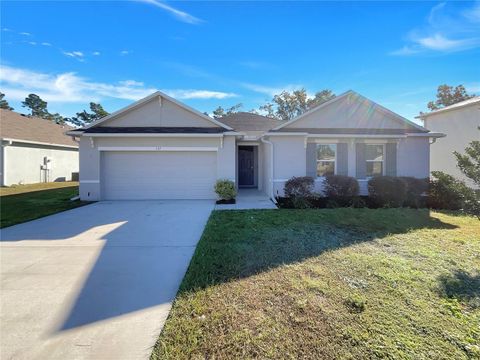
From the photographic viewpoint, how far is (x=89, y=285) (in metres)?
3.55

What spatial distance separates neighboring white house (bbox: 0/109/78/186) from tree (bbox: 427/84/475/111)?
40.2m

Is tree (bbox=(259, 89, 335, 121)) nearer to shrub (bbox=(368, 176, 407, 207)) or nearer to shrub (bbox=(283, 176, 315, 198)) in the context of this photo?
shrub (bbox=(368, 176, 407, 207))

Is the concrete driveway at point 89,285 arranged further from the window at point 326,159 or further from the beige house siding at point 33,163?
the beige house siding at point 33,163

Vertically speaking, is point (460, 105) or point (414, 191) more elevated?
point (460, 105)

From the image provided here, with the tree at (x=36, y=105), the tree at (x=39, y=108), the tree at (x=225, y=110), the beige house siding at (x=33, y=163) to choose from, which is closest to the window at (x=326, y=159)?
the beige house siding at (x=33, y=163)

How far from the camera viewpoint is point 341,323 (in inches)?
104

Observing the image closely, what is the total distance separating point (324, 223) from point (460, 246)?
283cm

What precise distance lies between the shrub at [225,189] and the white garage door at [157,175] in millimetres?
810

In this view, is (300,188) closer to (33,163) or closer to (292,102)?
(33,163)

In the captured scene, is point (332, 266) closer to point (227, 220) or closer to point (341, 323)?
point (341, 323)

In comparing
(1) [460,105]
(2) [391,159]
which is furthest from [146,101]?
(1) [460,105]

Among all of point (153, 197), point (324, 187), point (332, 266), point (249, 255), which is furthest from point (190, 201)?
point (332, 266)

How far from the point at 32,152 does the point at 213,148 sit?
15.7 meters

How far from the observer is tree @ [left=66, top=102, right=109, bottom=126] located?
42844 millimetres
